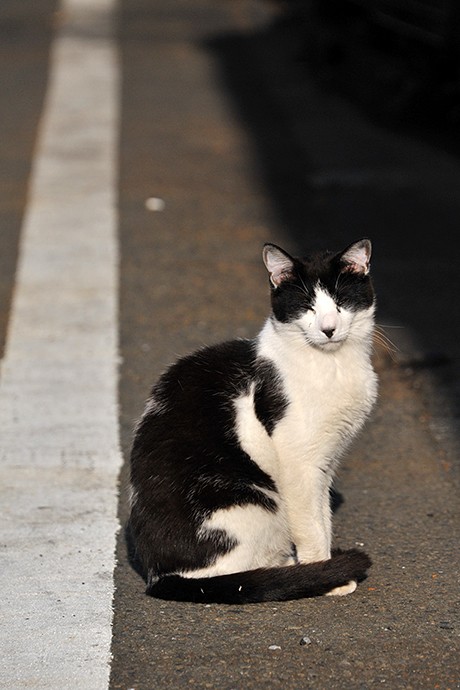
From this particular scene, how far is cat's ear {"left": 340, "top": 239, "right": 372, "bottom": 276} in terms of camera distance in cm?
427

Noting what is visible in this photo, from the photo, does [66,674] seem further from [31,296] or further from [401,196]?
[401,196]

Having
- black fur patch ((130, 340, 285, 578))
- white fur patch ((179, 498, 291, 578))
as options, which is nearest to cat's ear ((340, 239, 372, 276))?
black fur patch ((130, 340, 285, 578))

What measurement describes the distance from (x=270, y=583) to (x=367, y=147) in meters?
8.04

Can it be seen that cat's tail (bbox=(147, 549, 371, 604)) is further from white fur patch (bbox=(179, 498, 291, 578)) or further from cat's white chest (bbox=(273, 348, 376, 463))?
cat's white chest (bbox=(273, 348, 376, 463))

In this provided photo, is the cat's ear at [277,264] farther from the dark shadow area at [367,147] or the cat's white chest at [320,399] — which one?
the dark shadow area at [367,147]

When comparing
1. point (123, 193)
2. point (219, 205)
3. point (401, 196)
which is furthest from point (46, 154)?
point (401, 196)

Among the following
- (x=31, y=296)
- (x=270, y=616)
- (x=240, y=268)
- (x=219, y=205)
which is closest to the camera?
(x=270, y=616)

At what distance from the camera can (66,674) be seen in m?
3.73

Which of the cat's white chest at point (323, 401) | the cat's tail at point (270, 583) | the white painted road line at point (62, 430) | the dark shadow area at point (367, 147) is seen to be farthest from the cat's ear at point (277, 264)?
the dark shadow area at point (367, 147)

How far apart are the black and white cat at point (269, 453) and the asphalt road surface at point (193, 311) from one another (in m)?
0.14

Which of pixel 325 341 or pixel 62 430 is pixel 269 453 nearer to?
pixel 325 341

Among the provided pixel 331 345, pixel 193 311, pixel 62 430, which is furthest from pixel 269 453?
pixel 193 311

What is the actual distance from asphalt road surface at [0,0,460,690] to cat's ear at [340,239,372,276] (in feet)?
3.84

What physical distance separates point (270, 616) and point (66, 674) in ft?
2.48
